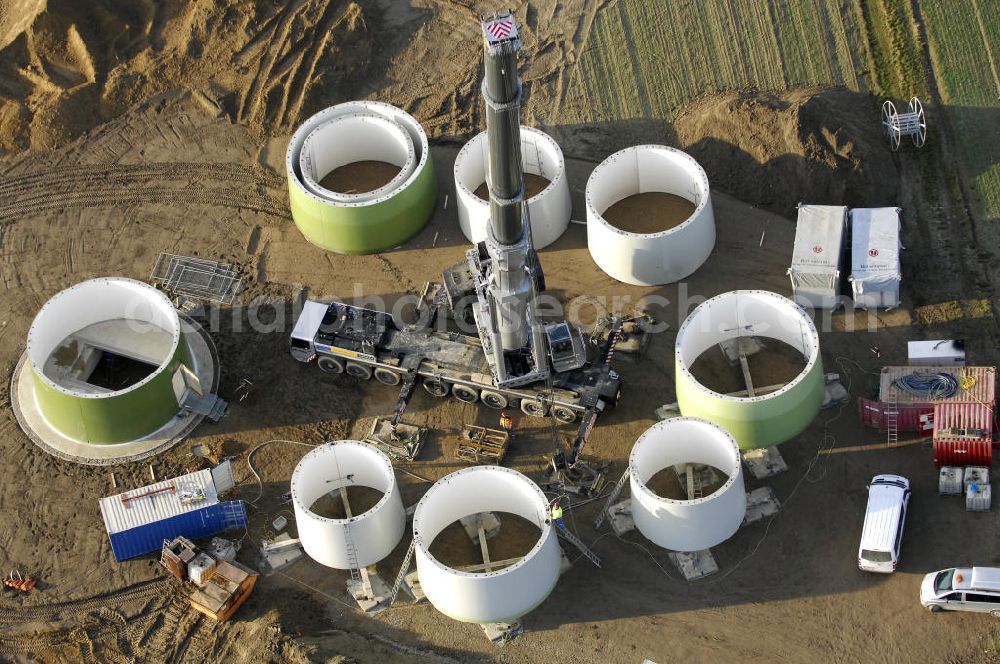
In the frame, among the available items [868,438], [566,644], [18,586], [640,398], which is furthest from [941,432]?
[18,586]

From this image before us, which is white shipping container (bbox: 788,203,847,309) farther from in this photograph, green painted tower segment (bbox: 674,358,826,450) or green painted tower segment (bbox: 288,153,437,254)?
green painted tower segment (bbox: 288,153,437,254)

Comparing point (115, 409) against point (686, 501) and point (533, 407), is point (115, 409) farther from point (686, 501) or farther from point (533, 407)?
point (686, 501)

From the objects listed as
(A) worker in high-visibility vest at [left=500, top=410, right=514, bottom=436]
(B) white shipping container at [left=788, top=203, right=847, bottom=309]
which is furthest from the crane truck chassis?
(B) white shipping container at [left=788, top=203, right=847, bottom=309]

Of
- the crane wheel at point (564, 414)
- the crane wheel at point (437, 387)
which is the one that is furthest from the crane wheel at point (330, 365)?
the crane wheel at point (564, 414)

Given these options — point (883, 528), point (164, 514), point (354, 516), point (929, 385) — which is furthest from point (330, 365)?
point (929, 385)

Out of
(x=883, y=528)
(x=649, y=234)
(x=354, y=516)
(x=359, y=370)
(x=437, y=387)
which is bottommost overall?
(x=354, y=516)

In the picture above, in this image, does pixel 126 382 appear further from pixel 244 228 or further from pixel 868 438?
pixel 868 438

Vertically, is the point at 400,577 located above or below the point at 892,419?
below
